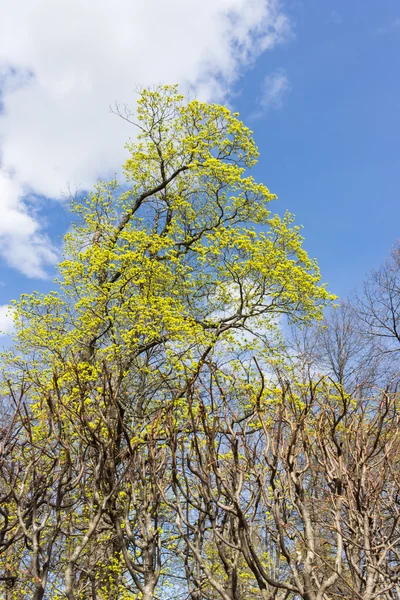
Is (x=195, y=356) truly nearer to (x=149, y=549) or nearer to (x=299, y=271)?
(x=299, y=271)

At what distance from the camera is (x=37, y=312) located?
1460 cm

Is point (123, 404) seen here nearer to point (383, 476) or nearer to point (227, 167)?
point (227, 167)

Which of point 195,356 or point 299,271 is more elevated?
point 299,271

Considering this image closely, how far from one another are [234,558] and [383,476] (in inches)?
64.7

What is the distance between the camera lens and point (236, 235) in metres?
14.7

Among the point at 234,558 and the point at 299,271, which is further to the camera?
the point at 299,271

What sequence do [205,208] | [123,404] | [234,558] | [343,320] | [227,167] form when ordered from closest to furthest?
1. [234,558]
2. [123,404]
3. [227,167]
4. [205,208]
5. [343,320]

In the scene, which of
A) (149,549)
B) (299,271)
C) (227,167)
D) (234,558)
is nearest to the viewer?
(234,558)

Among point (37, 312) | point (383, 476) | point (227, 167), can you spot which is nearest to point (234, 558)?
point (383, 476)

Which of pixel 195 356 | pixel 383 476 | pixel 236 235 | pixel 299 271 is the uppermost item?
pixel 236 235

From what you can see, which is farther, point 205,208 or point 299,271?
point 205,208

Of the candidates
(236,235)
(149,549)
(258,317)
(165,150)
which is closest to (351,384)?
(258,317)

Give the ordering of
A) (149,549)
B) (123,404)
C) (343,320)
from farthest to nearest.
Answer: (343,320)
(123,404)
(149,549)

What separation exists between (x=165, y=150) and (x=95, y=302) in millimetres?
6238
